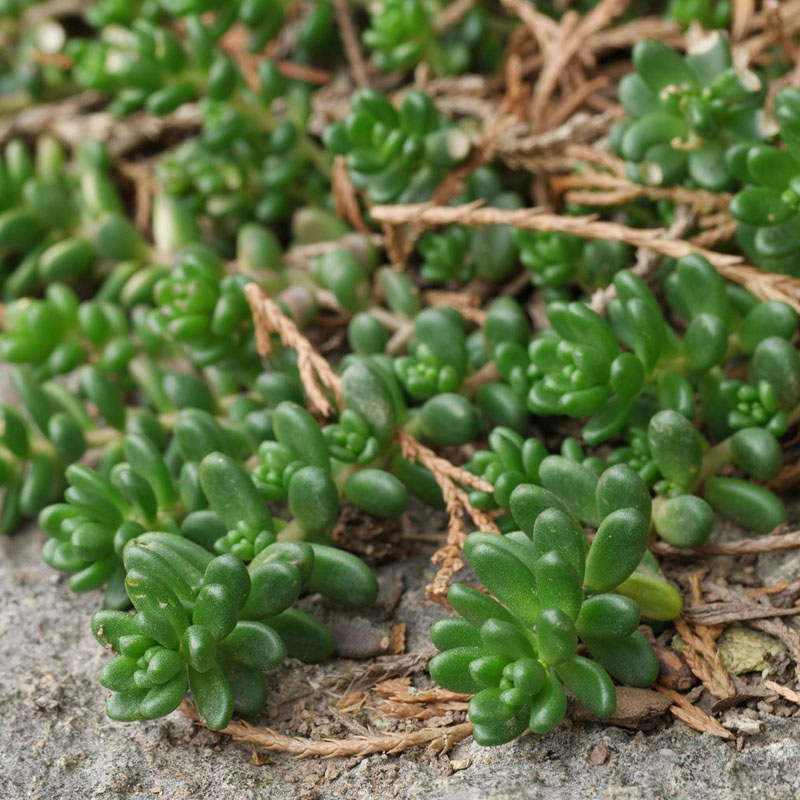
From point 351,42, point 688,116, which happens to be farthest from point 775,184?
point 351,42

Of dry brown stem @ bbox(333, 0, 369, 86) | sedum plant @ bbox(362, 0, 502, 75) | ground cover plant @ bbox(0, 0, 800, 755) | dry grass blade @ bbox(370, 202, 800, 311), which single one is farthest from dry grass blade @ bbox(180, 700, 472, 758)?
dry brown stem @ bbox(333, 0, 369, 86)

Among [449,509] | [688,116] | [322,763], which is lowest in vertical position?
[322,763]

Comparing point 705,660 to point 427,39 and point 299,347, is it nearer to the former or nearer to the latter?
point 299,347

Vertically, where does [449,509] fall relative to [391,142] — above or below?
below

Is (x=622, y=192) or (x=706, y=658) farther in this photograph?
(x=622, y=192)

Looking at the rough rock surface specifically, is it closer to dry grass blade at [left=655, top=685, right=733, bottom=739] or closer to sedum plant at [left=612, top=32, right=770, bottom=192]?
dry grass blade at [left=655, top=685, right=733, bottom=739]

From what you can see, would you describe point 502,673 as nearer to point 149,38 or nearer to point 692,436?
point 692,436
